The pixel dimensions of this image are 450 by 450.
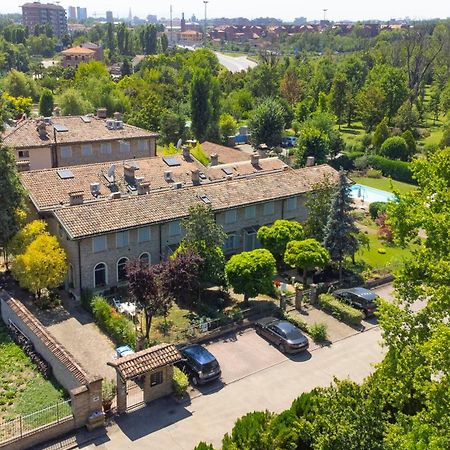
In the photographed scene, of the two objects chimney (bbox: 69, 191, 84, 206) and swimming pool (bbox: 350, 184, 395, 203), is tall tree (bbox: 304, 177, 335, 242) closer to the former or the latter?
chimney (bbox: 69, 191, 84, 206)

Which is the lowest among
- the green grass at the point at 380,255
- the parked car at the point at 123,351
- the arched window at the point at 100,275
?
the green grass at the point at 380,255

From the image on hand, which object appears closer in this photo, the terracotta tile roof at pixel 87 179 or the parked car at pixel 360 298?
the parked car at pixel 360 298

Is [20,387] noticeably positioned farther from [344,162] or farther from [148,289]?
[344,162]

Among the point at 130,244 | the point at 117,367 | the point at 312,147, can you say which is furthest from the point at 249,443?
the point at 312,147

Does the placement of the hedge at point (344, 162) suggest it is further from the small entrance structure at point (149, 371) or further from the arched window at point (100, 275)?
the small entrance structure at point (149, 371)

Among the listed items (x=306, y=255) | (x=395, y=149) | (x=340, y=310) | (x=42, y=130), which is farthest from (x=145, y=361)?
(x=395, y=149)

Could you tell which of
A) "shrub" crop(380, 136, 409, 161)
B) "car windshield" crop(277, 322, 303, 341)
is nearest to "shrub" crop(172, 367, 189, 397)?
"car windshield" crop(277, 322, 303, 341)

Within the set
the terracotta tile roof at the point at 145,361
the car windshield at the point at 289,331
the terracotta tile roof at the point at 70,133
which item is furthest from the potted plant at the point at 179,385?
the terracotta tile roof at the point at 70,133
